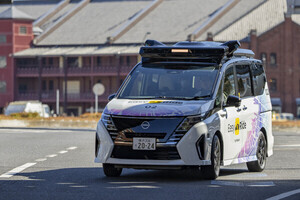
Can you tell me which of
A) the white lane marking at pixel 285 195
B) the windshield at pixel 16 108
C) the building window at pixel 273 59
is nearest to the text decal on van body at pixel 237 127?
the white lane marking at pixel 285 195

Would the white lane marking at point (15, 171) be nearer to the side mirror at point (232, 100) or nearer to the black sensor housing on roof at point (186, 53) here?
the black sensor housing on roof at point (186, 53)

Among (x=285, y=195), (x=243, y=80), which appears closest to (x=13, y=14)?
(x=243, y=80)

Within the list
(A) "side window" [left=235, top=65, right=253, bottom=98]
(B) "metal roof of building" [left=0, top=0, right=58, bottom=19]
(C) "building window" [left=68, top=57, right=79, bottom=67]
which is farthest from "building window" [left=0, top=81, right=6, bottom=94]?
(A) "side window" [left=235, top=65, right=253, bottom=98]

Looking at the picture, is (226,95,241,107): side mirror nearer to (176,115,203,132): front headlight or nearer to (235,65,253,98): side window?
(235,65,253,98): side window

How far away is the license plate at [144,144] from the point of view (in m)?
13.0

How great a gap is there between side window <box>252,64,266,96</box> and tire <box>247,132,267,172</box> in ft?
2.64

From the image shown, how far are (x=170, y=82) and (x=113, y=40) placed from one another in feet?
291

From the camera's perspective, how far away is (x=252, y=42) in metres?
96.0

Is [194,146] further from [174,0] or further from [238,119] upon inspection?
[174,0]

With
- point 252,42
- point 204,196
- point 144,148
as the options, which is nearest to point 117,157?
point 144,148

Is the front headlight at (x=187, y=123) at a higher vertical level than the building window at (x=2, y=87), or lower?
higher

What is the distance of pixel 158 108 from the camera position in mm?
13180

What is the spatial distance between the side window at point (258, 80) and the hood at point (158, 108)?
2601 mm

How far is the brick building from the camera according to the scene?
316 ft
